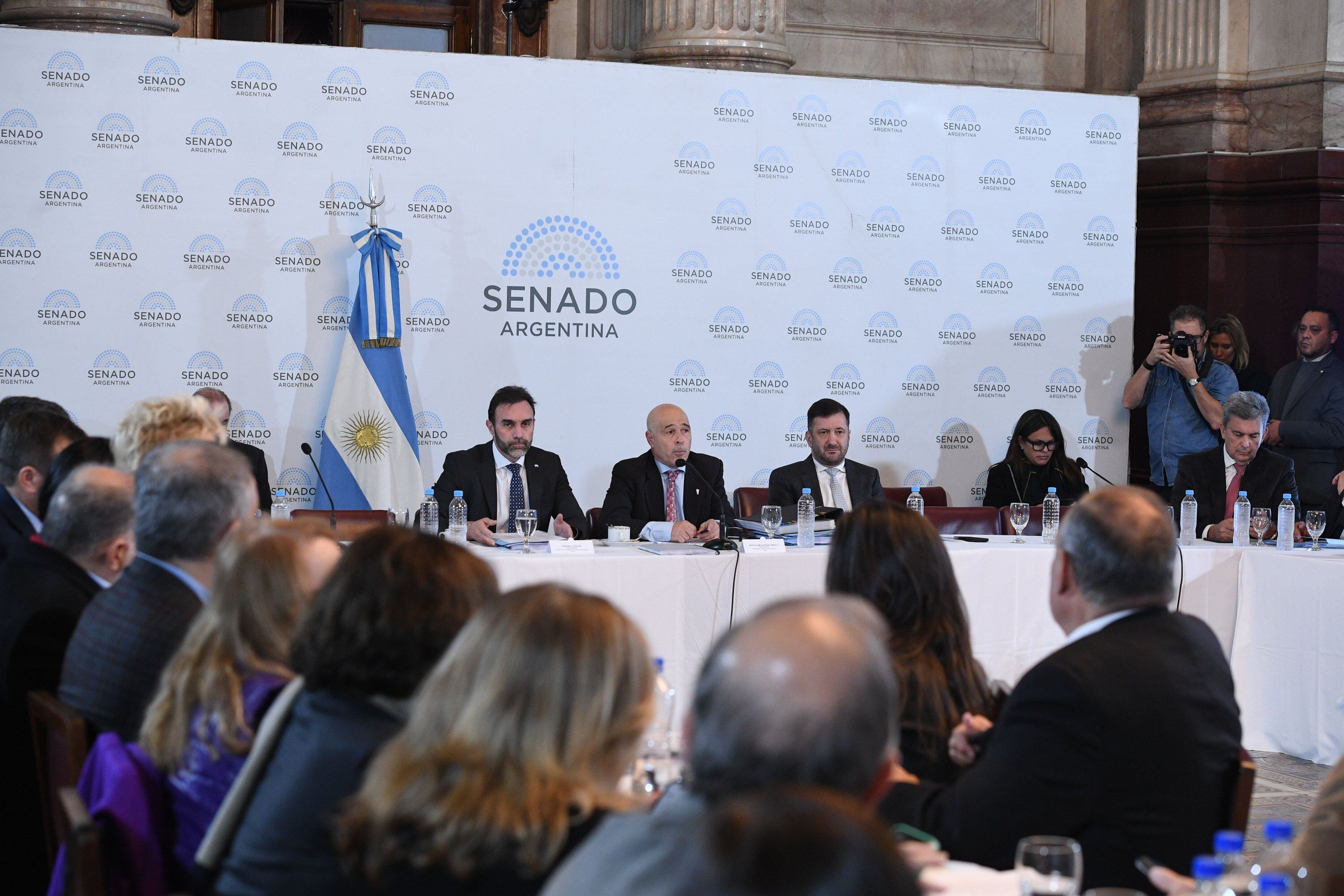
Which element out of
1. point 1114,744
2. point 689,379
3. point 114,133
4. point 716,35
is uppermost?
point 716,35

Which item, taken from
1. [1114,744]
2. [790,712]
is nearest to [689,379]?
[1114,744]

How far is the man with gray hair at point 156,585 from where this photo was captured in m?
2.41

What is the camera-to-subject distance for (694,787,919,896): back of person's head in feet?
2.93

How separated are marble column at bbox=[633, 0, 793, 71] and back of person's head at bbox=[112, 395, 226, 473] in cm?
488

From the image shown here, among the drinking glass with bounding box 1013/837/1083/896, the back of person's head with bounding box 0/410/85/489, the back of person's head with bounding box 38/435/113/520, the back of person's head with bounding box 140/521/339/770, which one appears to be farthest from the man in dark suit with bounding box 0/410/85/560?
the drinking glass with bounding box 1013/837/1083/896

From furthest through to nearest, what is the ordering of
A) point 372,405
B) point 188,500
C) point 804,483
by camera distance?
1. point 372,405
2. point 804,483
3. point 188,500

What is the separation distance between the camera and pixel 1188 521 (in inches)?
221

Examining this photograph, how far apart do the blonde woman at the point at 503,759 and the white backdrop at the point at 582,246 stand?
5242mm

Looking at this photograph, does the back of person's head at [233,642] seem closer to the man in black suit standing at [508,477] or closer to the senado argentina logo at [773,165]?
the man in black suit standing at [508,477]

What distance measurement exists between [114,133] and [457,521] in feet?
8.45

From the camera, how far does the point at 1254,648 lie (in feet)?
17.7

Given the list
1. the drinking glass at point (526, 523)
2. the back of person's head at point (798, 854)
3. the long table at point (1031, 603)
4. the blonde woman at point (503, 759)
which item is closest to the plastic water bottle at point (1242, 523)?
the long table at point (1031, 603)

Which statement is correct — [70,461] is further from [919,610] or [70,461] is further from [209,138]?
[209,138]

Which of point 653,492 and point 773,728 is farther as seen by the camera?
point 653,492
